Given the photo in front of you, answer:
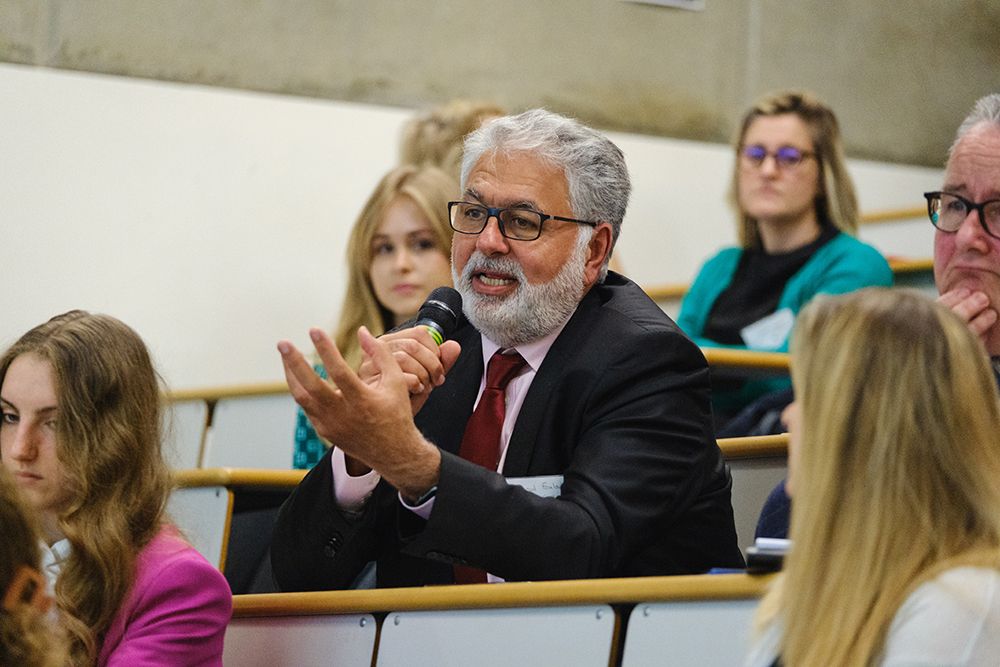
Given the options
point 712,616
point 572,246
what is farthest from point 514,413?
point 712,616

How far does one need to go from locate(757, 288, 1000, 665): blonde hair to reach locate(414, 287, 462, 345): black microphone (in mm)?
842

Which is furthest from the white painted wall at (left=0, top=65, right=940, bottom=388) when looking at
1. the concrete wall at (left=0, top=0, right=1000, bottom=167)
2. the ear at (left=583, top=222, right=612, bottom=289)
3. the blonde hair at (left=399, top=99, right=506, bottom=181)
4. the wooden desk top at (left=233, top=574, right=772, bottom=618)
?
the wooden desk top at (left=233, top=574, right=772, bottom=618)

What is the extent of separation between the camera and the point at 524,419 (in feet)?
7.79

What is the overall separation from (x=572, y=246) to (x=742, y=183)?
192 cm

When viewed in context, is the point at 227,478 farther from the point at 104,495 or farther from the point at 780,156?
the point at 780,156

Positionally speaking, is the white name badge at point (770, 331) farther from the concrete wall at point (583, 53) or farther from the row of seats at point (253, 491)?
the concrete wall at point (583, 53)

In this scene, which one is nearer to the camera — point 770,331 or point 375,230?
point 375,230

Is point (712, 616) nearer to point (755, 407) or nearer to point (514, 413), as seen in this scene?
point (514, 413)

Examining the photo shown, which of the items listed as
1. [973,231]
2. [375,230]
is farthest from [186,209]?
[973,231]

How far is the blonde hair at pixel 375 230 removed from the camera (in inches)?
144

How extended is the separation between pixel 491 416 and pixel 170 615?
62 centimetres

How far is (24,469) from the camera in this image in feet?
7.33

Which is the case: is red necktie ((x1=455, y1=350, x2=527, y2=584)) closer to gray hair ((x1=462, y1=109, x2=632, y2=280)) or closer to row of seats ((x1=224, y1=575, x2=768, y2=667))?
gray hair ((x1=462, y1=109, x2=632, y2=280))

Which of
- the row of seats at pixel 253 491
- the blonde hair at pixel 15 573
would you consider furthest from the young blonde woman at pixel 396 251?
the blonde hair at pixel 15 573
